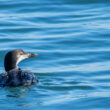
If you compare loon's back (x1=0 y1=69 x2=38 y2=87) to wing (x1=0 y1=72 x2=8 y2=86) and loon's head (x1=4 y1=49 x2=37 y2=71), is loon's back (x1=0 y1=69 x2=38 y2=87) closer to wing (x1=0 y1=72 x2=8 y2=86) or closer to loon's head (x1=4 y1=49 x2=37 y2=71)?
wing (x1=0 y1=72 x2=8 y2=86)

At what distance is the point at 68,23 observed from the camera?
1688 centimetres

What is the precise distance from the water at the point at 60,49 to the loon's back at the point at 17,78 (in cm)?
13

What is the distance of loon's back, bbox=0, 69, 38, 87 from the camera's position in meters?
11.0

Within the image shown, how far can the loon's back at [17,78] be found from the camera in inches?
432

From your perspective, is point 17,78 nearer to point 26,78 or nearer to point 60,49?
point 26,78

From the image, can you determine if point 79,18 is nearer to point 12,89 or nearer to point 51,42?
point 51,42

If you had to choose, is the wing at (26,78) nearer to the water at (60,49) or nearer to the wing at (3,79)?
the water at (60,49)

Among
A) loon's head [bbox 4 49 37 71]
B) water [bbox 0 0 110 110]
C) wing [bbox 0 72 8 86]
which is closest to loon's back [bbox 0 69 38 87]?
wing [bbox 0 72 8 86]

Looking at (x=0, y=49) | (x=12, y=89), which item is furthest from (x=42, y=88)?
(x=0, y=49)

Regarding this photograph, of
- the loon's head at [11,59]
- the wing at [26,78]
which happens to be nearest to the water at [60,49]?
the wing at [26,78]

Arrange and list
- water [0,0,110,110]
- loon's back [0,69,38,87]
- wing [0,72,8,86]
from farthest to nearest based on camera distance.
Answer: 1. wing [0,72,8,86]
2. loon's back [0,69,38,87]
3. water [0,0,110,110]

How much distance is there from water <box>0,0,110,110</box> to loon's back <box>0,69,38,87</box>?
0.41 ft

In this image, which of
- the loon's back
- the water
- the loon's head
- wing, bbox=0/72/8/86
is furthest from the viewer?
the loon's head

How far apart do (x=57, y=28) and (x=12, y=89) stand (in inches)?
223
